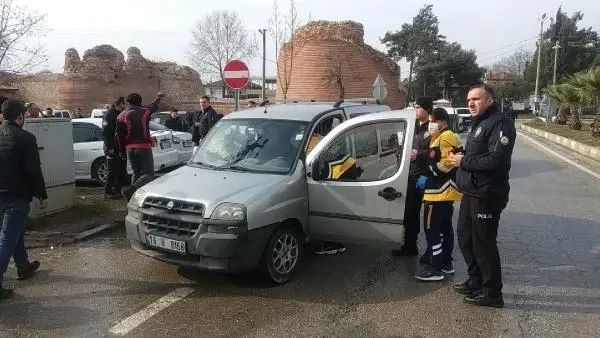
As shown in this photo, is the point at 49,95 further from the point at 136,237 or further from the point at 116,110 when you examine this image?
the point at 136,237

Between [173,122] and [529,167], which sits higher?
[173,122]

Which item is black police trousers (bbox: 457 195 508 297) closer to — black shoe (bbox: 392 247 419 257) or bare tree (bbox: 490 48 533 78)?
black shoe (bbox: 392 247 419 257)

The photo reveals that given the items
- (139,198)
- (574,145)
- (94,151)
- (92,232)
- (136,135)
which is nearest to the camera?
(139,198)

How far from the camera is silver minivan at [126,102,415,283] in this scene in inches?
180

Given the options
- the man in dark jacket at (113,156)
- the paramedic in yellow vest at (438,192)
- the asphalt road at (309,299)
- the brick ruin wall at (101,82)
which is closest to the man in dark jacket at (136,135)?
the man in dark jacket at (113,156)

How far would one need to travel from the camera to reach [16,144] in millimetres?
4746

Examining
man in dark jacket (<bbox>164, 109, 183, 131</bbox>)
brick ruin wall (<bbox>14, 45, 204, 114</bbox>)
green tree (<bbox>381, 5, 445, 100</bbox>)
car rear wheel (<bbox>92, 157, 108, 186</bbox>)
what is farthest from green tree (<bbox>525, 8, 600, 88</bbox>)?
car rear wheel (<bbox>92, 157, 108, 186</bbox>)

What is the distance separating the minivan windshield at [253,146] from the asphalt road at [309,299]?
46.2 inches

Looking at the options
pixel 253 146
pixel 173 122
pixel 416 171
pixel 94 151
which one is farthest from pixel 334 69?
pixel 416 171

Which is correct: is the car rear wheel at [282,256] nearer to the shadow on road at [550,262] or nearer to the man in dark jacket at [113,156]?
the shadow on road at [550,262]

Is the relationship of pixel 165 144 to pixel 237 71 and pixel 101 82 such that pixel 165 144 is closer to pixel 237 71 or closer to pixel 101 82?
pixel 237 71

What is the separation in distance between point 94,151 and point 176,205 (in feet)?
21.4

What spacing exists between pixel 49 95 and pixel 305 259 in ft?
150

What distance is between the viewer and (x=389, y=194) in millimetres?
4961
